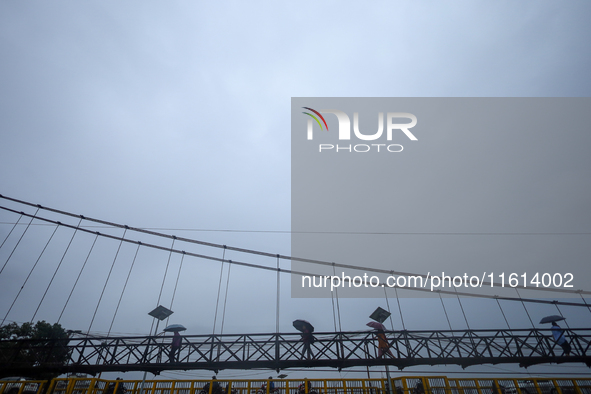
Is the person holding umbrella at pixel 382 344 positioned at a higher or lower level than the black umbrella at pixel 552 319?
lower

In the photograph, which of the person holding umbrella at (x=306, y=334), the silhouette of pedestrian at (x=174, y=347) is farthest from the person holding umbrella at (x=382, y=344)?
the silhouette of pedestrian at (x=174, y=347)

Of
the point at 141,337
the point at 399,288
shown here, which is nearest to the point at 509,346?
the point at 399,288

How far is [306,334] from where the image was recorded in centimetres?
1173

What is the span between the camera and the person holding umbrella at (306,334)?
38.5ft

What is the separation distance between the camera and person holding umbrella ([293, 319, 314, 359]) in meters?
11.7

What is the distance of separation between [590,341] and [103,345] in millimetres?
20474

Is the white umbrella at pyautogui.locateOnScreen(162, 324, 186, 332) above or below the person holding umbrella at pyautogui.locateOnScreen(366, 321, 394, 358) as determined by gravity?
above

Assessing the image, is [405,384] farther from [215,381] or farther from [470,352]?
[215,381]

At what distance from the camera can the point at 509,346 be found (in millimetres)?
12000

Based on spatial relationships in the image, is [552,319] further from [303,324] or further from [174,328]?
[174,328]

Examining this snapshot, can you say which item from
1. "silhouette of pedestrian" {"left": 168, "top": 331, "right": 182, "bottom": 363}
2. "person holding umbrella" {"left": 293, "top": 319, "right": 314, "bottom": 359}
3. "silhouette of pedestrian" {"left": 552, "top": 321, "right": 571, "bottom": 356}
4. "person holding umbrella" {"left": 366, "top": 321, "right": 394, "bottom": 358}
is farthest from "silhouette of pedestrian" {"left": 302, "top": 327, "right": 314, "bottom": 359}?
"silhouette of pedestrian" {"left": 552, "top": 321, "right": 571, "bottom": 356}

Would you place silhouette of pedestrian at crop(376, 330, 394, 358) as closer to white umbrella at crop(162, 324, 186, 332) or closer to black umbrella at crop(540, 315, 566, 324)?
black umbrella at crop(540, 315, 566, 324)

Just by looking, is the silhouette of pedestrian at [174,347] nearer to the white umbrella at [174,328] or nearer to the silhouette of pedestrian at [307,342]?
the white umbrella at [174,328]

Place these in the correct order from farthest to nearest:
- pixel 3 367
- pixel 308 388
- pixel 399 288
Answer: pixel 399 288
pixel 308 388
pixel 3 367
